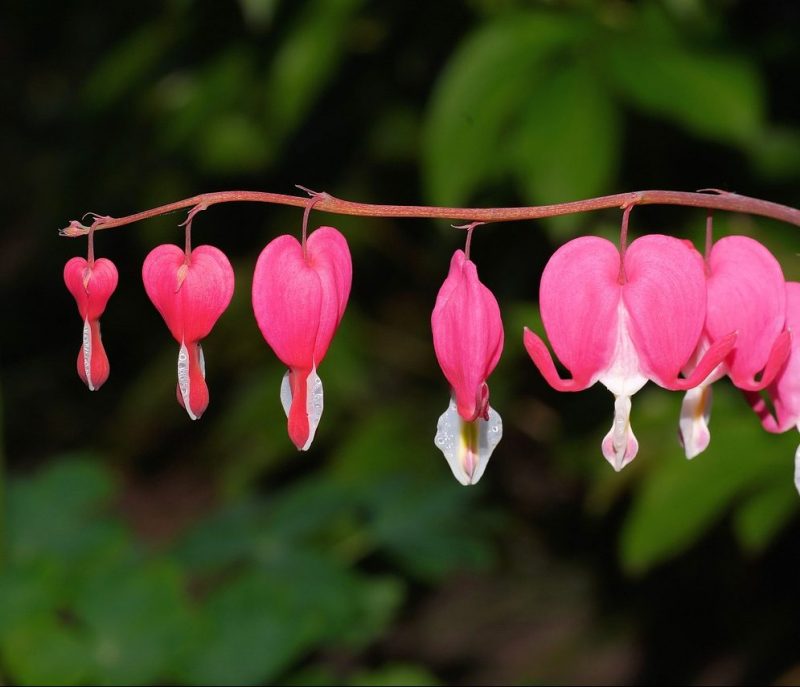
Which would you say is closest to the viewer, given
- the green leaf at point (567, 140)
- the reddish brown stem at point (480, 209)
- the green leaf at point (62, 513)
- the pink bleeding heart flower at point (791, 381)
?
the reddish brown stem at point (480, 209)

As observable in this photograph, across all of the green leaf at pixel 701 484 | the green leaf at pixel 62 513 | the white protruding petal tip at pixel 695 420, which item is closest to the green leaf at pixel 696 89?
the green leaf at pixel 701 484

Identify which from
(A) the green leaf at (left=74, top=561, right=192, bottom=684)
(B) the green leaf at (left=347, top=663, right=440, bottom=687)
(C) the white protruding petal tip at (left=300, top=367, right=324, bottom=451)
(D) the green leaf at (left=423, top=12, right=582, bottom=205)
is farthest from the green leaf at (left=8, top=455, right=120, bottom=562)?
(C) the white protruding petal tip at (left=300, top=367, right=324, bottom=451)

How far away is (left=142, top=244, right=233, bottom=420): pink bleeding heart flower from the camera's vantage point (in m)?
0.71

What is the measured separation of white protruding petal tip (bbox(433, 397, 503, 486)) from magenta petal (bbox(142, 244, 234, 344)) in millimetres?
169

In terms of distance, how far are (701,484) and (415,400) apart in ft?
2.79

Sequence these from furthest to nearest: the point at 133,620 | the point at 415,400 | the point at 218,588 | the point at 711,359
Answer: the point at 415,400 < the point at 218,588 < the point at 133,620 < the point at 711,359

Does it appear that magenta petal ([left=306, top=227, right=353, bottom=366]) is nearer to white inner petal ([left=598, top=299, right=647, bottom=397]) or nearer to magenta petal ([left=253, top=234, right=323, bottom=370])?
magenta petal ([left=253, top=234, right=323, bottom=370])

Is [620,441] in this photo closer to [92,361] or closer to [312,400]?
[312,400]

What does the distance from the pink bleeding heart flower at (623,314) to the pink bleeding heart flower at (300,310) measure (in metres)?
0.14

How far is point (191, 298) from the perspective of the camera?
0.71 meters

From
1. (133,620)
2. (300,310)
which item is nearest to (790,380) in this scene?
(300,310)

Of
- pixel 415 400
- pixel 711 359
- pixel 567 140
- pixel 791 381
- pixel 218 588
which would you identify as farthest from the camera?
pixel 415 400

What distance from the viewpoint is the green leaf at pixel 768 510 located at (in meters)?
1.16

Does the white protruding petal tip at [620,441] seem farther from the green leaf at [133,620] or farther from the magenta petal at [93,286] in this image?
the green leaf at [133,620]
